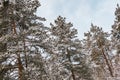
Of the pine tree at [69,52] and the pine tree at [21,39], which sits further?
the pine tree at [69,52]

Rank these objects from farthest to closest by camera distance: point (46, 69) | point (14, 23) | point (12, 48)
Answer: point (14, 23)
point (46, 69)
point (12, 48)

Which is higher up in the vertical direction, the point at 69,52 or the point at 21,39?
the point at 69,52

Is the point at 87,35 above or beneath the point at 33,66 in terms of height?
above

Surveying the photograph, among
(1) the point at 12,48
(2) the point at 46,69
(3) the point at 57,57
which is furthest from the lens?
(3) the point at 57,57

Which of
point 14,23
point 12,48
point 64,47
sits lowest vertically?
point 12,48

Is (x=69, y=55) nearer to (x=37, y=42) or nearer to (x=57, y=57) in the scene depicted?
(x=57, y=57)

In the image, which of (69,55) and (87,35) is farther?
(87,35)

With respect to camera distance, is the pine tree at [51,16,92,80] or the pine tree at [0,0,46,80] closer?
the pine tree at [0,0,46,80]

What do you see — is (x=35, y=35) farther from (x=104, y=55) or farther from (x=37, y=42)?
(x=104, y=55)

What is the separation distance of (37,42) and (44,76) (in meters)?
2.73

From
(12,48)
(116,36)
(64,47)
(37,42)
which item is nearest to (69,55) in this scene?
(64,47)

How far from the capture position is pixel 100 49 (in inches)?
1865

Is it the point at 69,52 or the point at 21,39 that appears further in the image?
the point at 69,52

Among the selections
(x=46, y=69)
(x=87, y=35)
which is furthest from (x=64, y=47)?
(x=87, y=35)
